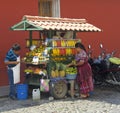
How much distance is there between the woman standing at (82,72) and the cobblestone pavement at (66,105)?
0.29 m

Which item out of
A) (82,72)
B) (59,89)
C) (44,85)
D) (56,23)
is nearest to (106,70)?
(82,72)

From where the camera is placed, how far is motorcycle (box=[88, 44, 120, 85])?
1311 centimetres

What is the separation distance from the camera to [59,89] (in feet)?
38.0

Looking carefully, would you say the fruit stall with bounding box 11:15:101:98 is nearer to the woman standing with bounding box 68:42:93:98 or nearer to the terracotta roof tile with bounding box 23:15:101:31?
the terracotta roof tile with bounding box 23:15:101:31

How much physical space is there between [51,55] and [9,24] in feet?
7.57

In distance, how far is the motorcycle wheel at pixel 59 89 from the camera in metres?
11.4

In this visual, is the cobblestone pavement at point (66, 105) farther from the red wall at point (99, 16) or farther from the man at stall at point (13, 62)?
the red wall at point (99, 16)

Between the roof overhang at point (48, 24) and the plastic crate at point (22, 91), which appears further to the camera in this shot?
the plastic crate at point (22, 91)

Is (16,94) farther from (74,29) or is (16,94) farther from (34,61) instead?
(74,29)

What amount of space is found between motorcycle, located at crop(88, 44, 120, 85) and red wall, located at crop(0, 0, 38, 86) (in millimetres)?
2426

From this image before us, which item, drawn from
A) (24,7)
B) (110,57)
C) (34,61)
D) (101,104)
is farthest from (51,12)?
(101,104)

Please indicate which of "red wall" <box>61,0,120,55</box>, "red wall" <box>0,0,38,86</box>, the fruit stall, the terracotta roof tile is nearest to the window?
"red wall" <box>61,0,120,55</box>

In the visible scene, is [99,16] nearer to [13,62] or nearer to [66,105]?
[13,62]

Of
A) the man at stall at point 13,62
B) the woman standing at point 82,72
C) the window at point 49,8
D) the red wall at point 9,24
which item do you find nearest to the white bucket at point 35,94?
the man at stall at point 13,62
